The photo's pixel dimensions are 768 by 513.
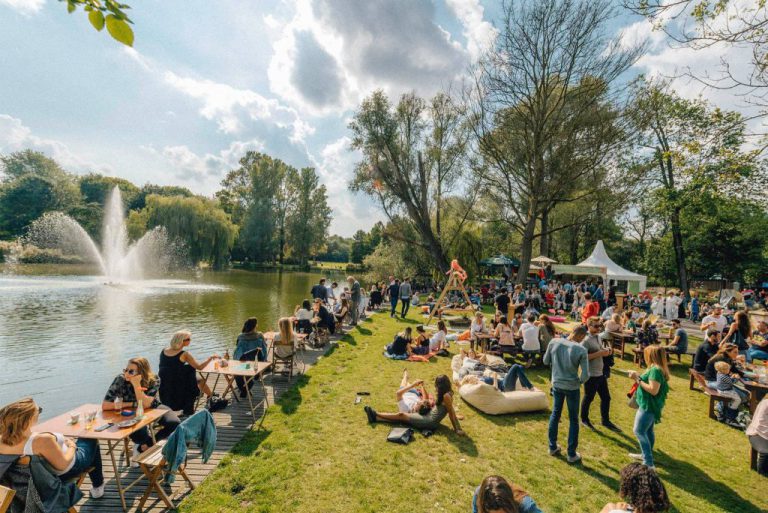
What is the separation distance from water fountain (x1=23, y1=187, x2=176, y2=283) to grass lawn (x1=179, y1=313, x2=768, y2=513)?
27319 mm

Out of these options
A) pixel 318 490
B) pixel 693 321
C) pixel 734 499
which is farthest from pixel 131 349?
pixel 693 321

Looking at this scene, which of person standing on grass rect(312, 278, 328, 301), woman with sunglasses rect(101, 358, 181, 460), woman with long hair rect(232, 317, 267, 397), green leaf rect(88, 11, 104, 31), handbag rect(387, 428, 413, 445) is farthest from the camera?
person standing on grass rect(312, 278, 328, 301)

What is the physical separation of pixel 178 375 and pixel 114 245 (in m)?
37.8

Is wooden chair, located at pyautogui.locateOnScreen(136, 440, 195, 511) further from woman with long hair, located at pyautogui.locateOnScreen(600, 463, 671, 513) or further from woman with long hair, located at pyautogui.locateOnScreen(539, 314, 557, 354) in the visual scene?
woman with long hair, located at pyautogui.locateOnScreen(539, 314, 557, 354)

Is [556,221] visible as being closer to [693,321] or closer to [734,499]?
[693,321]

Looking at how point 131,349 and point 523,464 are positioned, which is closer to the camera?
point 523,464

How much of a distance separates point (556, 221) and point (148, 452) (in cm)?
3578

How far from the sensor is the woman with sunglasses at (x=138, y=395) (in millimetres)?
4383

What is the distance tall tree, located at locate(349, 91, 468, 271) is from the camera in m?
22.8

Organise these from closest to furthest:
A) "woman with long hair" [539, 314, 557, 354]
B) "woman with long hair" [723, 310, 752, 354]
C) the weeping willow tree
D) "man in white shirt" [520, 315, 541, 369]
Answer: "woman with long hair" [723, 310, 752, 354], "woman with long hair" [539, 314, 557, 354], "man in white shirt" [520, 315, 541, 369], the weeping willow tree

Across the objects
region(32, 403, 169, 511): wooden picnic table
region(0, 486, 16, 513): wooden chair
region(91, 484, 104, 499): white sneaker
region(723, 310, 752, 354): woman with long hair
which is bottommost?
region(91, 484, 104, 499): white sneaker

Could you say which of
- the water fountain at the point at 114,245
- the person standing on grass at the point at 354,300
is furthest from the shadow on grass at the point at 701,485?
the water fountain at the point at 114,245

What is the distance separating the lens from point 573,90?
16.4m

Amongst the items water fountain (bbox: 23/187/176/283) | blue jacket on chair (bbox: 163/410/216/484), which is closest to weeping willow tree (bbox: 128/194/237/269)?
water fountain (bbox: 23/187/176/283)
